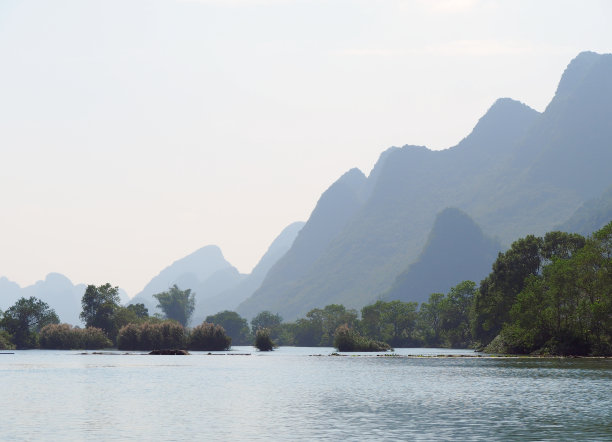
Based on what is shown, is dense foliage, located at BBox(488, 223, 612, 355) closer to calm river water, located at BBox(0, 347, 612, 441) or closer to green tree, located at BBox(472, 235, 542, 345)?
green tree, located at BBox(472, 235, 542, 345)

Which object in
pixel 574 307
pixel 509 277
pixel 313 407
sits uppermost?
pixel 509 277

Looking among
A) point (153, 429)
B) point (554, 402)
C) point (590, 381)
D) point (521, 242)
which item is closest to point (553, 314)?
point (521, 242)

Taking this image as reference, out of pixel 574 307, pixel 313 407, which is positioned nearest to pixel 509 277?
pixel 574 307

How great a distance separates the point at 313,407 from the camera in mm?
58844

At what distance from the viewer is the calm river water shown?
4384cm

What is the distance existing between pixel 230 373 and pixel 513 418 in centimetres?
6220

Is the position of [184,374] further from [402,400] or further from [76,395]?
[402,400]

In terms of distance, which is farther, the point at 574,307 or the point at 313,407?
the point at 574,307

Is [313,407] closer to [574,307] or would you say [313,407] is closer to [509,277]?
[574,307]

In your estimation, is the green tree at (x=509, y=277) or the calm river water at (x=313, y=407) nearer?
the calm river water at (x=313, y=407)

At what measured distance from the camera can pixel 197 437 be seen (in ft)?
139

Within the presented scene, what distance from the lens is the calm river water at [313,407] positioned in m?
43.8

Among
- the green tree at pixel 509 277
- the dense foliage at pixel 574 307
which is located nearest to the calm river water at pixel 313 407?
the dense foliage at pixel 574 307

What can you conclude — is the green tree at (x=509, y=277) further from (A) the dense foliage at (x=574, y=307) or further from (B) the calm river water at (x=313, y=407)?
(B) the calm river water at (x=313, y=407)
